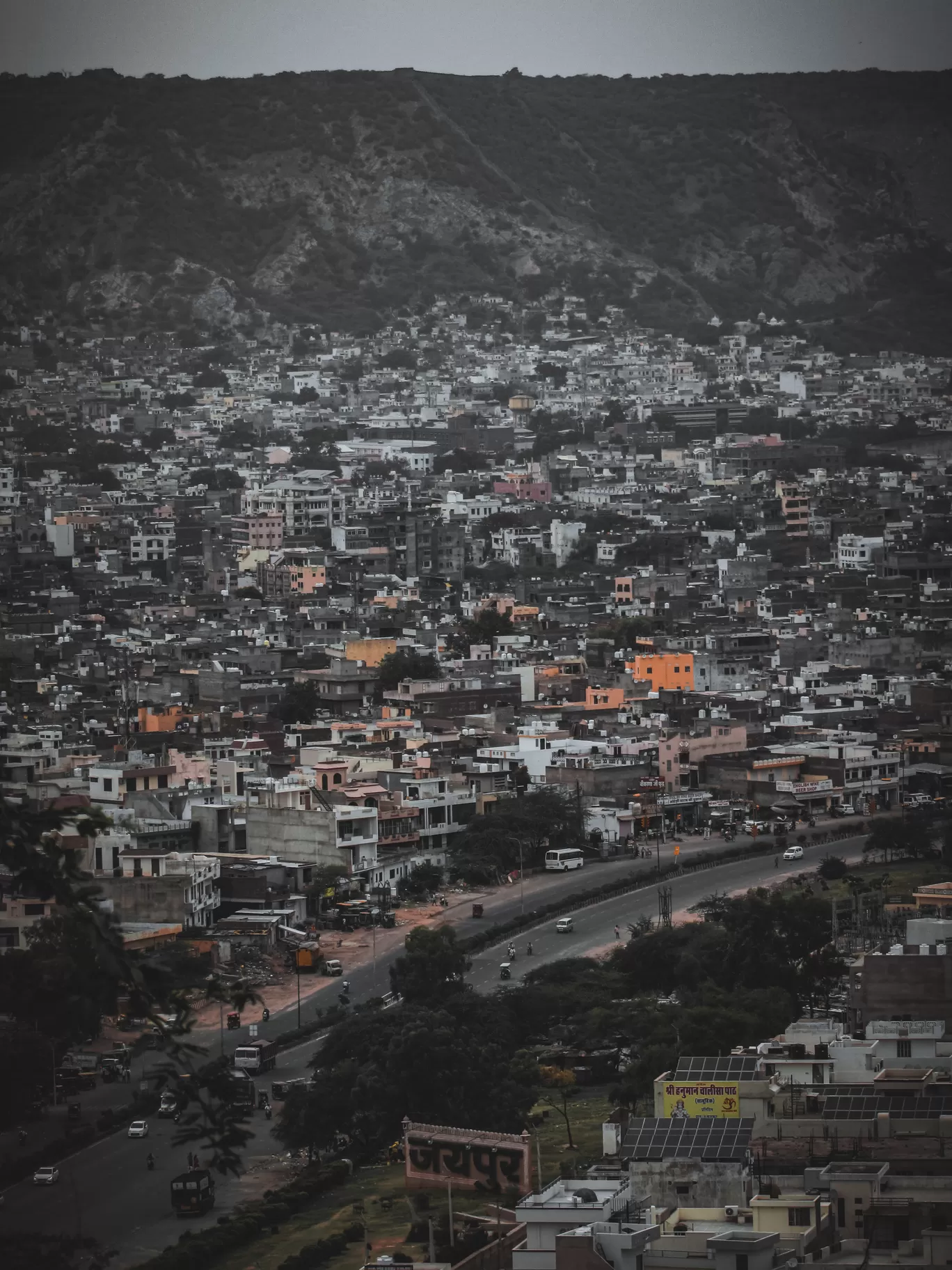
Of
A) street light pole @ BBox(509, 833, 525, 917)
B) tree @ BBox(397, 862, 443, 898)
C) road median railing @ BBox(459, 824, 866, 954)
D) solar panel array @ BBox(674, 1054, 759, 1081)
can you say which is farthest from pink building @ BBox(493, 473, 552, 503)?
solar panel array @ BBox(674, 1054, 759, 1081)

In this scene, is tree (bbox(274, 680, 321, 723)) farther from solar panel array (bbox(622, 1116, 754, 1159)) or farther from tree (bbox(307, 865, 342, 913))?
solar panel array (bbox(622, 1116, 754, 1159))

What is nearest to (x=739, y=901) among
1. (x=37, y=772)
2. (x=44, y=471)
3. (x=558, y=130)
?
(x=37, y=772)

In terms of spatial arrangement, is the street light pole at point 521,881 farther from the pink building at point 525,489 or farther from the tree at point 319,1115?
the pink building at point 525,489

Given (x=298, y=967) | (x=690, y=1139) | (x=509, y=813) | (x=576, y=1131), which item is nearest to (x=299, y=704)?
(x=509, y=813)

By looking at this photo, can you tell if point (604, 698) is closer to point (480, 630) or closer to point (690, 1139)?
point (480, 630)

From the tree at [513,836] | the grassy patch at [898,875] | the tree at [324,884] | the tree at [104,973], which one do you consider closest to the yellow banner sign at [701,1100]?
the tree at [104,973]
